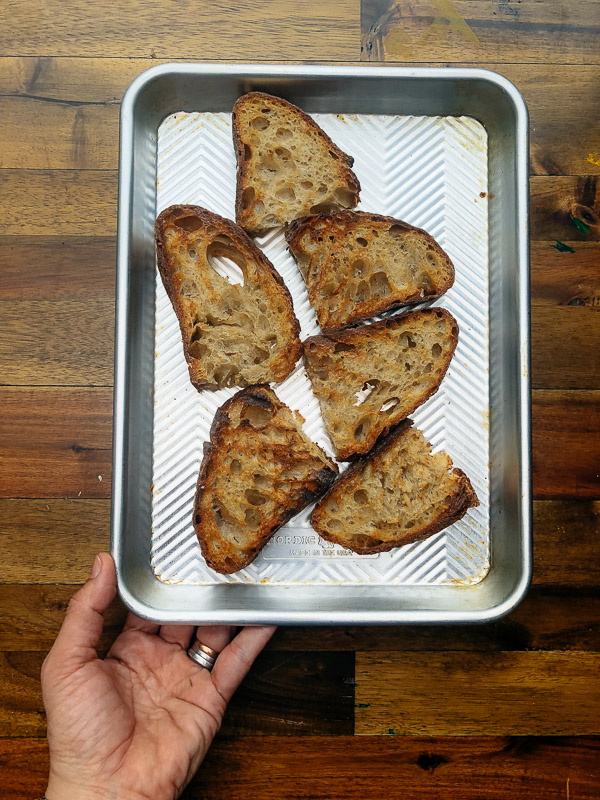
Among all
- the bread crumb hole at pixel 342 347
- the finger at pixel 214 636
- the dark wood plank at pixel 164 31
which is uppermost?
the dark wood plank at pixel 164 31

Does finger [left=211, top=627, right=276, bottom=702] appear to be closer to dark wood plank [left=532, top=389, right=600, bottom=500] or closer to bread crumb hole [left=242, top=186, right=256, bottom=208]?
dark wood plank [left=532, top=389, right=600, bottom=500]

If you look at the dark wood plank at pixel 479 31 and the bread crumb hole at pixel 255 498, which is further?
the dark wood plank at pixel 479 31

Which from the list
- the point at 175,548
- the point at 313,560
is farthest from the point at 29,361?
the point at 313,560

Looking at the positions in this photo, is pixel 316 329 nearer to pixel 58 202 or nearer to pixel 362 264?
pixel 362 264

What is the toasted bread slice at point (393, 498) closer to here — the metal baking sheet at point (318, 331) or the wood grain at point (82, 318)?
the metal baking sheet at point (318, 331)

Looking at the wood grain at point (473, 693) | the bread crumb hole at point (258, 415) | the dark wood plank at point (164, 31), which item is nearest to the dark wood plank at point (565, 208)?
the dark wood plank at point (164, 31)

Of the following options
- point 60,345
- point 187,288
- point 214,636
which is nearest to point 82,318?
point 60,345
